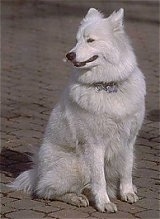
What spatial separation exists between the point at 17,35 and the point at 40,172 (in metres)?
8.01

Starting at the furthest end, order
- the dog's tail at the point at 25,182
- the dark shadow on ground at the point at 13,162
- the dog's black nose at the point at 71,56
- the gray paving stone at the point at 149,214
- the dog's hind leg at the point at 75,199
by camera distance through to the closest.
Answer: the dark shadow on ground at the point at 13,162, the dog's tail at the point at 25,182, the dog's hind leg at the point at 75,199, the gray paving stone at the point at 149,214, the dog's black nose at the point at 71,56

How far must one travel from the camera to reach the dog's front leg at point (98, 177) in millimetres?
5203

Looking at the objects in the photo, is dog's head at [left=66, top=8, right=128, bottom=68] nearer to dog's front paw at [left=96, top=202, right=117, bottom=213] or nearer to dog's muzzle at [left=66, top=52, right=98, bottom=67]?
dog's muzzle at [left=66, top=52, right=98, bottom=67]

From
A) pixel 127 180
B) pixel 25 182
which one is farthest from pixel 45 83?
pixel 127 180

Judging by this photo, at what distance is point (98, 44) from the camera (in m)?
5.08

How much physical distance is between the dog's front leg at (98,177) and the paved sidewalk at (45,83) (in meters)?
0.07

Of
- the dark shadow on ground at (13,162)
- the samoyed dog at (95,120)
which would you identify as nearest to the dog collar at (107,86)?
the samoyed dog at (95,120)

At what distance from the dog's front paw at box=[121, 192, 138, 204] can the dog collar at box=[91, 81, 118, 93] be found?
2.82ft

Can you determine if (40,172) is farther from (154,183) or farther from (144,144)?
(144,144)

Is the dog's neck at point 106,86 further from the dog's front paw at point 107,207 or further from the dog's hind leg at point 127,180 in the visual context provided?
the dog's front paw at point 107,207

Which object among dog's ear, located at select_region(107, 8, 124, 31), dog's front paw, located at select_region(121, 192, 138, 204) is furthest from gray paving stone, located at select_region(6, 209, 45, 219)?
dog's ear, located at select_region(107, 8, 124, 31)

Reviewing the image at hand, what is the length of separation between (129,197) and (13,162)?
56.0 inches

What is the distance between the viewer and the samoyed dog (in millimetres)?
5125

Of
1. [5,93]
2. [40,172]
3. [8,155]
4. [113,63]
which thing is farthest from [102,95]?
[5,93]
